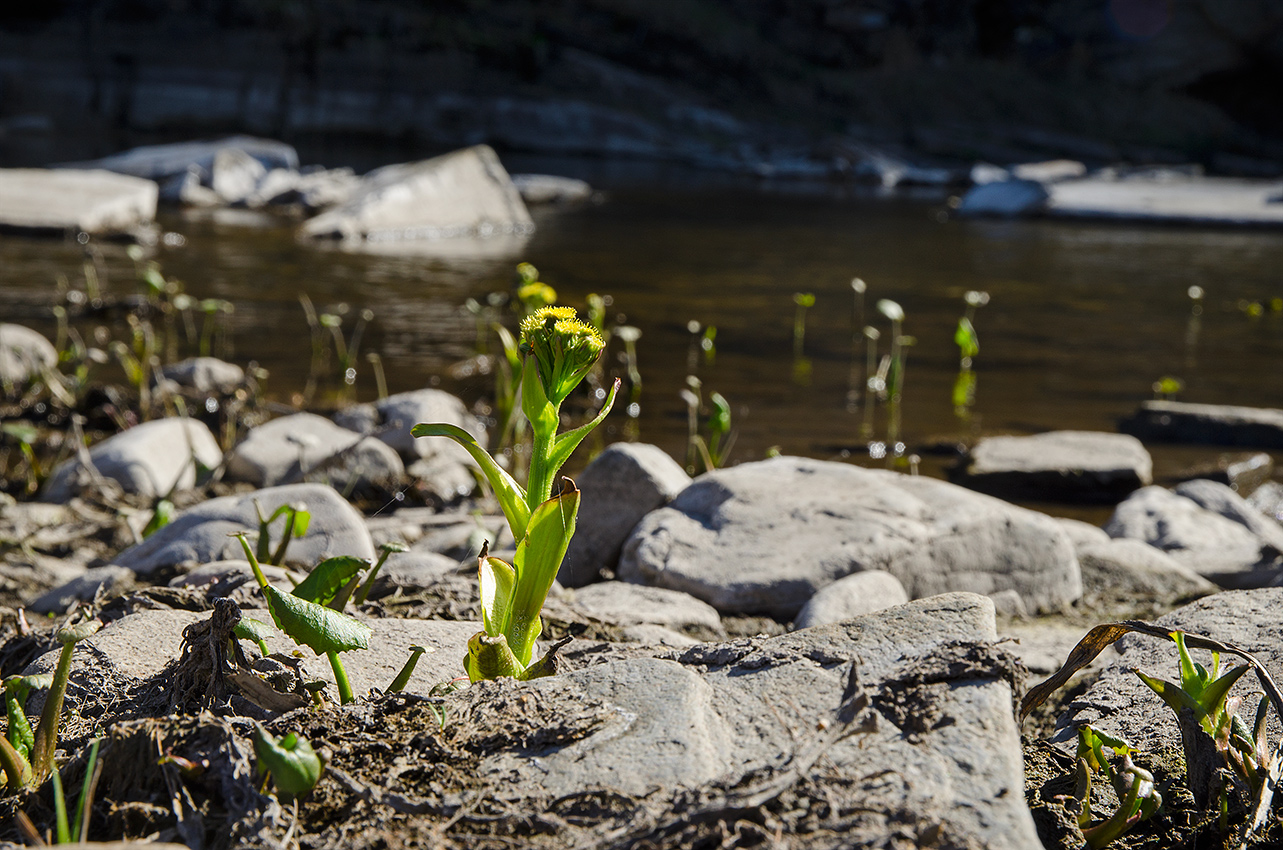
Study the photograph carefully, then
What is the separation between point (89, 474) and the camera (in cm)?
404

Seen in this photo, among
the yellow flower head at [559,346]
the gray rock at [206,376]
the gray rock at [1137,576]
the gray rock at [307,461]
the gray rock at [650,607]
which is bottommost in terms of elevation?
the gray rock at [206,376]

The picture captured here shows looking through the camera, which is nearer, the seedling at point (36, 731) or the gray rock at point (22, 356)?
the seedling at point (36, 731)

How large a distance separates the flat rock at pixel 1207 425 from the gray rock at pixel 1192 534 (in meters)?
1.43

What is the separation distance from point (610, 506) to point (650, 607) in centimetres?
71

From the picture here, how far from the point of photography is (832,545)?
3.05 metres

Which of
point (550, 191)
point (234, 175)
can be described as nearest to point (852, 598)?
point (234, 175)

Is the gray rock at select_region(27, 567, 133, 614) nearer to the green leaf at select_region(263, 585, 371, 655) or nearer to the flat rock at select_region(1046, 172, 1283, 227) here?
the green leaf at select_region(263, 585, 371, 655)

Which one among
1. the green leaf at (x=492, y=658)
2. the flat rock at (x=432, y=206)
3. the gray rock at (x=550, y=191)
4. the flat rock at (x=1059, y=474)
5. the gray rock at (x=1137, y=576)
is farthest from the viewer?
the gray rock at (x=550, y=191)

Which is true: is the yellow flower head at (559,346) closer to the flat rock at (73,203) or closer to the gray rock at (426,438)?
the gray rock at (426,438)

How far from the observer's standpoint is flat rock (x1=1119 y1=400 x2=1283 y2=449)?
564 centimetres

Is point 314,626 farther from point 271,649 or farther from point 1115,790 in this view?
point 1115,790

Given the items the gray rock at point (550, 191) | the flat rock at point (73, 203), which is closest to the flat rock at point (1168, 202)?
the gray rock at point (550, 191)

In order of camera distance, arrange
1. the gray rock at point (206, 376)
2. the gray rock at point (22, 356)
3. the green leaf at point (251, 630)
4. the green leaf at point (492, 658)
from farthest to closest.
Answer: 1. the gray rock at point (206, 376)
2. the gray rock at point (22, 356)
3. the green leaf at point (492, 658)
4. the green leaf at point (251, 630)

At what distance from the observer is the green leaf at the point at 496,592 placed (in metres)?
1.72
